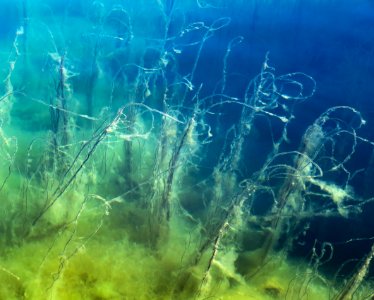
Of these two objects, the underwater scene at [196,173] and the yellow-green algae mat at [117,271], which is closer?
the yellow-green algae mat at [117,271]

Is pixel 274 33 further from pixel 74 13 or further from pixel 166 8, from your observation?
pixel 74 13

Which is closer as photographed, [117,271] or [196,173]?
[117,271]

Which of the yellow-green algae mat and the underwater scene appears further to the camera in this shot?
the underwater scene

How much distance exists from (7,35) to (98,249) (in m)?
7.58

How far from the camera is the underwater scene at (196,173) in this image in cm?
279

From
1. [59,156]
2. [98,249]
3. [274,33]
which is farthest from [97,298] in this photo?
[274,33]

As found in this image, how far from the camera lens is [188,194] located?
165 inches

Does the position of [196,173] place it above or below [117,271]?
below

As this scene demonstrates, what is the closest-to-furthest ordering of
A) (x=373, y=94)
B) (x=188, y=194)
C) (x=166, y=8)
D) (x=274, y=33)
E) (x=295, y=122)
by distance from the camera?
(x=188, y=194) < (x=295, y=122) < (x=373, y=94) < (x=274, y=33) < (x=166, y=8)

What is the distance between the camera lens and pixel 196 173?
183 inches

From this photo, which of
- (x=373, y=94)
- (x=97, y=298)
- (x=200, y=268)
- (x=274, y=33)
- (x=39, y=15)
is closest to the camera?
(x=97, y=298)

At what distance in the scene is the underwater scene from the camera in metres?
2.79

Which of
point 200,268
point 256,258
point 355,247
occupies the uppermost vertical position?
point 200,268

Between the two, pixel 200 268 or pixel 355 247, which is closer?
pixel 200 268
